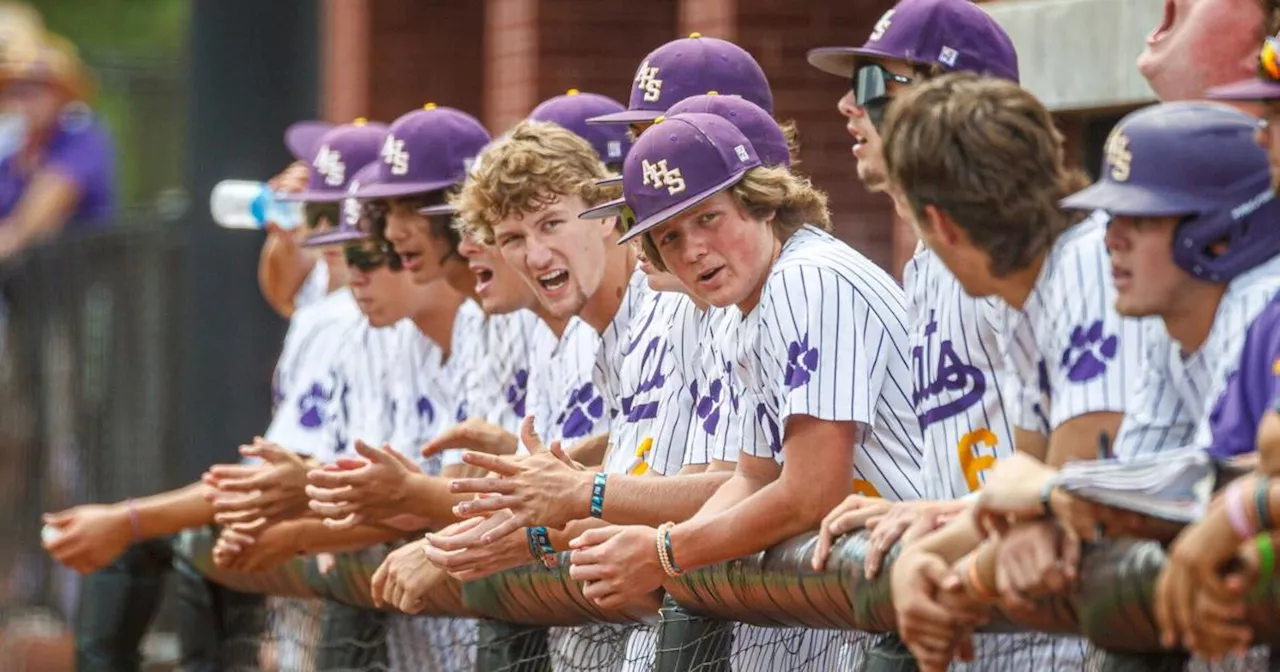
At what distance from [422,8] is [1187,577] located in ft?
35.0

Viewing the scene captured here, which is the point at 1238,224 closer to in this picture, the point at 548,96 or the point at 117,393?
the point at 548,96

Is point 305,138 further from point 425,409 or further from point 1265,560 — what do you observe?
point 1265,560

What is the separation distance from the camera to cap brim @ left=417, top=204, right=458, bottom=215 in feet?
22.5

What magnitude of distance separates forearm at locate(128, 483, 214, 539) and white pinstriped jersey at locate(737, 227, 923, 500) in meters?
2.87

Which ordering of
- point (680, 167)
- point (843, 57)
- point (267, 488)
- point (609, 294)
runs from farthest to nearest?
point (267, 488) < point (609, 294) < point (843, 57) < point (680, 167)

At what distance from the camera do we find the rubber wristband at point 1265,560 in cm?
310

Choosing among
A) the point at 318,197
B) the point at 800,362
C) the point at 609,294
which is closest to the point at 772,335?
the point at 800,362

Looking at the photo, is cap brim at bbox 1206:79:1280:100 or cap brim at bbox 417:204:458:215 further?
cap brim at bbox 417:204:458:215

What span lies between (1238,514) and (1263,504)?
0.04 metres

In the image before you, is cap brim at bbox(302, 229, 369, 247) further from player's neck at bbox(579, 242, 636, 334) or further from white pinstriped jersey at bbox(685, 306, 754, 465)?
white pinstriped jersey at bbox(685, 306, 754, 465)

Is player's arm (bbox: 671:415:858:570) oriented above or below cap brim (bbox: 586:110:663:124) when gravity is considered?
below

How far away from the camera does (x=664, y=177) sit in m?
4.92

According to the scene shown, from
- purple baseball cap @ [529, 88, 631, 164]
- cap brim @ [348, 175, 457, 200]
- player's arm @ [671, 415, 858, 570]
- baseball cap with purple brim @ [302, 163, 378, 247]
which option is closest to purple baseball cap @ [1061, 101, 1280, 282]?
player's arm @ [671, 415, 858, 570]

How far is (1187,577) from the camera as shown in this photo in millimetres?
3158
